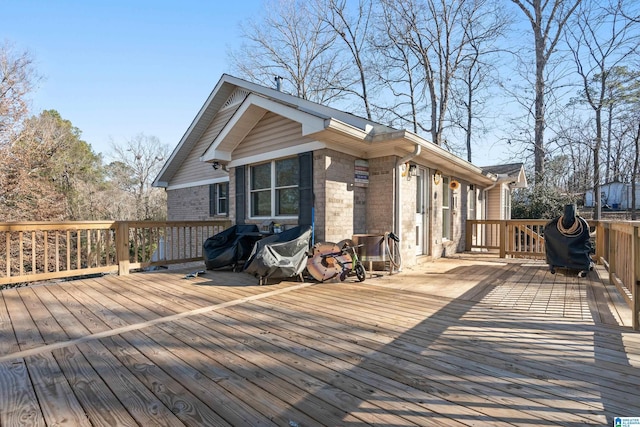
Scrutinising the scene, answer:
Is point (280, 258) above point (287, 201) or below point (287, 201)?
below

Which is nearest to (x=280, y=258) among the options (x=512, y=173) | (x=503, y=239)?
(x=503, y=239)

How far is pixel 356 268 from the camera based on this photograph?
202 inches

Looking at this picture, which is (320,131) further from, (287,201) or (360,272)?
(360,272)

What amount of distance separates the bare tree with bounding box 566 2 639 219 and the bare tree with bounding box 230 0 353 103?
10.7 metres

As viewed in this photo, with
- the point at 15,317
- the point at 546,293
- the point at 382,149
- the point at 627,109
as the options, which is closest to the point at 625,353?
the point at 546,293

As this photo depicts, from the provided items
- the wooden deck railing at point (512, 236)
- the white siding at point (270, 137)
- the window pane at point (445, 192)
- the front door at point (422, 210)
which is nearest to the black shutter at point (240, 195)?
the white siding at point (270, 137)

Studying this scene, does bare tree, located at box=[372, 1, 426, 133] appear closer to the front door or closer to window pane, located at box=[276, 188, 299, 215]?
the front door

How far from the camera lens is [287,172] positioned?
640 cm

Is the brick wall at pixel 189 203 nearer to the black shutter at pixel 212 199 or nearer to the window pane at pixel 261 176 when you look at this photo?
the black shutter at pixel 212 199

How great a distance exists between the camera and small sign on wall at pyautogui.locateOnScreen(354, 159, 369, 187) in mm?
6086

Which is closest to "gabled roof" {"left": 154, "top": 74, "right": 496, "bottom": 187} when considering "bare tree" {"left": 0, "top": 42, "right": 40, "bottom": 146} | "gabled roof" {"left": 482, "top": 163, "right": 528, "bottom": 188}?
"gabled roof" {"left": 482, "top": 163, "right": 528, "bottom": 188}

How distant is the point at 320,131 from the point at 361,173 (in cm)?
151

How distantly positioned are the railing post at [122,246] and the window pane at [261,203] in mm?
2478

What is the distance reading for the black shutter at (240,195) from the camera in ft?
23.5
